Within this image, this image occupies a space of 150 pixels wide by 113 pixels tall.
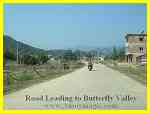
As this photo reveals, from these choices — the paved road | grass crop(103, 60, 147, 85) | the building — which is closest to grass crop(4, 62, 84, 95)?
the paved road

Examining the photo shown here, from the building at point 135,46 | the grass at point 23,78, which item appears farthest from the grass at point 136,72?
the building at point 135,46

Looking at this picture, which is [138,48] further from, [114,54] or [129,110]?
[129,110]

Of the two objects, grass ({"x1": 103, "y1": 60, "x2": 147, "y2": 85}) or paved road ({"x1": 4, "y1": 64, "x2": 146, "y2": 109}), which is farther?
grass ({"x1": 103, "y1": 60, "x2": 147, "y2": 85})

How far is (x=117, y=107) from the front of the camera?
8.45 m

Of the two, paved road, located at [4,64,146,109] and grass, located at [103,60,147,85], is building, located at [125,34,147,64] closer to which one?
grass, located at [103,60,147,85]

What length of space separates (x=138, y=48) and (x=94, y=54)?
69.6 m

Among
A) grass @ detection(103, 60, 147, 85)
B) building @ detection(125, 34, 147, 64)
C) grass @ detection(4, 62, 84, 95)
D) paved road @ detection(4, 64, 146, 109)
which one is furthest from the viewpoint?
building @ detection(125, 34, 147, 64)

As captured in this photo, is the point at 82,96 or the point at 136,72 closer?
the point at 82,96

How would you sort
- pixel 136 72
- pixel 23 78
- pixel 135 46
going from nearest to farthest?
pixel 23 78, pixel 136 72, pixel 135 46

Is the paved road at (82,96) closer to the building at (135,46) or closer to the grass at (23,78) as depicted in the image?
the grass at (23,78)

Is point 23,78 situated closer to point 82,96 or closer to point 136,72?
point 82,96

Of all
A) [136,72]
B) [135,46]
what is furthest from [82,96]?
[135,46]

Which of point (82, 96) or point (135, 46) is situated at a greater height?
point (135, 46)

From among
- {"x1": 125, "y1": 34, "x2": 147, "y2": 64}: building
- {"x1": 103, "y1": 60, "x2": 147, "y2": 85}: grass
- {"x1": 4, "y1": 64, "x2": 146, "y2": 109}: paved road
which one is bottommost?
{"x1": 103, "y1": 60, "x2": 147, "y2": 85}: grass
